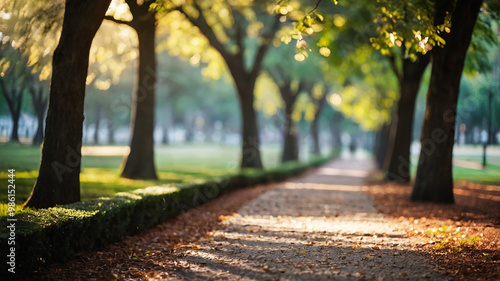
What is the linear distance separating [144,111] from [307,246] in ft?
29.5

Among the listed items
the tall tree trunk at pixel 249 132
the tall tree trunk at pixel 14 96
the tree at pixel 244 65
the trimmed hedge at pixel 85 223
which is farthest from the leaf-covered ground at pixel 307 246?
the tree at pixel 244 65

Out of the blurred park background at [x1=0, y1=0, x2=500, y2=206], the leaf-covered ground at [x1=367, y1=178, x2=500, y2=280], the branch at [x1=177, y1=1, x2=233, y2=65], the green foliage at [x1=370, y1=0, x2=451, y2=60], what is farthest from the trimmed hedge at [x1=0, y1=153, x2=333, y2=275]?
the branch at [x1=177, y1=1, x2=233, y2=65]

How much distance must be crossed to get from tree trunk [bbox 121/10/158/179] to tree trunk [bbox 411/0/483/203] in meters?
8.32

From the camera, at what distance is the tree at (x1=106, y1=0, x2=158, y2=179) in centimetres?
1382

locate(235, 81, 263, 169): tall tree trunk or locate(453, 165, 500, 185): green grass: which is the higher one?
locate(235, 81, 263, 169): tall tree trunk

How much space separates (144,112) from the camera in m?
14.2

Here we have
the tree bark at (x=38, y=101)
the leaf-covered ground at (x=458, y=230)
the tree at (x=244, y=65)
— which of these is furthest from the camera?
the tree at (x=244, y=65)

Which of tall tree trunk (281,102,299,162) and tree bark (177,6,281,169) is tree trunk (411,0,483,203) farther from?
tall tree trunk (281,102,299,162)

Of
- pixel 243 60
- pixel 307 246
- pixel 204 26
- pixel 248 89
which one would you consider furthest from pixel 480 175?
pixel 307 246

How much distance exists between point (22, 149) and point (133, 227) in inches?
151

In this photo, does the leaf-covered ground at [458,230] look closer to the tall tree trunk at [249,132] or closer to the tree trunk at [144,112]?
the tall tree trunk at [249,132]

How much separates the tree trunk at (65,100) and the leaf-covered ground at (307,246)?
172cm

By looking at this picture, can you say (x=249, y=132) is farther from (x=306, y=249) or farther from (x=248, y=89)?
(x=306, y=249)

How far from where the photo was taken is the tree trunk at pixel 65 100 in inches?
293
